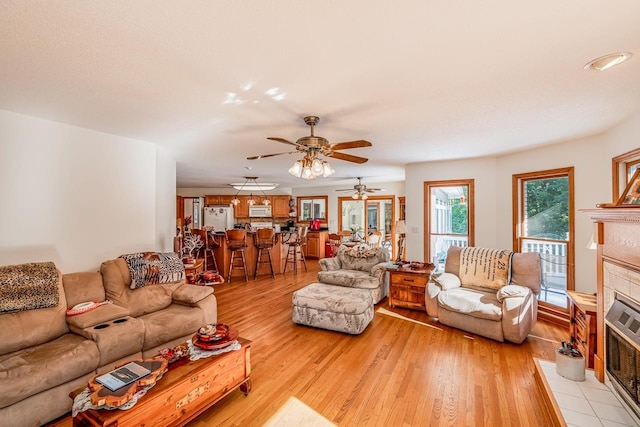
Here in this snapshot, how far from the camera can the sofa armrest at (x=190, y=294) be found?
3.15 meters

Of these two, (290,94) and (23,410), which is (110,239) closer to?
(23,410)

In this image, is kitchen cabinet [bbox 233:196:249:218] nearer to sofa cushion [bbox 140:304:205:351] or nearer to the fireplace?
sofa cushion [bbox 140:304:205:351]

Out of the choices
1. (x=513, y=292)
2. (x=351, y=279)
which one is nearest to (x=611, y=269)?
(x=513, y=292)

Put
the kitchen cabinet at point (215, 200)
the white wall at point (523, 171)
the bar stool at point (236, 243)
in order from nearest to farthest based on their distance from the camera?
the white wall at point (523, 171)
the bar stool at point (236, 243)
the kitchen cabinet at point (215, 200)

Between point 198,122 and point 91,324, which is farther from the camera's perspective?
point 198,122

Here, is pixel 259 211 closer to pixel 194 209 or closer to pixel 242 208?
pixel 242 208

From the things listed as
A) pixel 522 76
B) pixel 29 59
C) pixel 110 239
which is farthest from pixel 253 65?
pixel 110 239

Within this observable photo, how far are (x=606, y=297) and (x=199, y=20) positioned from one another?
3411 mm

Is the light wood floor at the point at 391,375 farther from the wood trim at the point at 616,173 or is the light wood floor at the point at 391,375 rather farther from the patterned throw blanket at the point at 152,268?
the wood trim at the point at 616,173

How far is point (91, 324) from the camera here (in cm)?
240

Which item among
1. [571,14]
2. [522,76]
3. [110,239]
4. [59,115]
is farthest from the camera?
[110,239]

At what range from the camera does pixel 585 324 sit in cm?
254

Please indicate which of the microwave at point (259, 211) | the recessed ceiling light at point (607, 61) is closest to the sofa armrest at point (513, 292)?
the recessed ceiling light at point (607, 61)

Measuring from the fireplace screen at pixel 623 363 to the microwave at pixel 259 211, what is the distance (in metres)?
8.96
